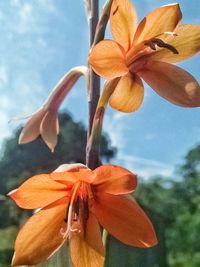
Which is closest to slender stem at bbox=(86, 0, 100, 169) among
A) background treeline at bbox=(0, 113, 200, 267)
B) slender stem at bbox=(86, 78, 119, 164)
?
slender stem at bbox=(86, 78, 119, 164)

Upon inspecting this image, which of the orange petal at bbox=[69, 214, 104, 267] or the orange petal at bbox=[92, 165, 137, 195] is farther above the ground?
the orange petal at bbox=[92, 165, 137, 195]

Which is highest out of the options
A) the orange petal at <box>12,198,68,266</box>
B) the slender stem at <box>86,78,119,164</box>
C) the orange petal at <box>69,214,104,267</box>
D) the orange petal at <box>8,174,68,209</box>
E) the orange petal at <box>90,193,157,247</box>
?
the slender stem at <box>86,78,119,164</box>

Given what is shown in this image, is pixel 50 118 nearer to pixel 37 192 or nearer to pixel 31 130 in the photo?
pixel 31 130

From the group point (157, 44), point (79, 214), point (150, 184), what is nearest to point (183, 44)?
point (157, 44)

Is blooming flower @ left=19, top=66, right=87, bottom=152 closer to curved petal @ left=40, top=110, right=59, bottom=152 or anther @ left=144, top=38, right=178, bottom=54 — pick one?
curved petal @ left=40, top=110, right=59, bottom=152

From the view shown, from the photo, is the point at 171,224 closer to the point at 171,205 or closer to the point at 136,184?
the point at 171,205

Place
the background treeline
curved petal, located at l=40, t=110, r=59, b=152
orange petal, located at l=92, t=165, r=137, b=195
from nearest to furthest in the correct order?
1. orange petal, located at l=92, t=165, r=137, b=195
2. curved petal, located at l=40, t=110, r=59, b=152
3. the background treeline
